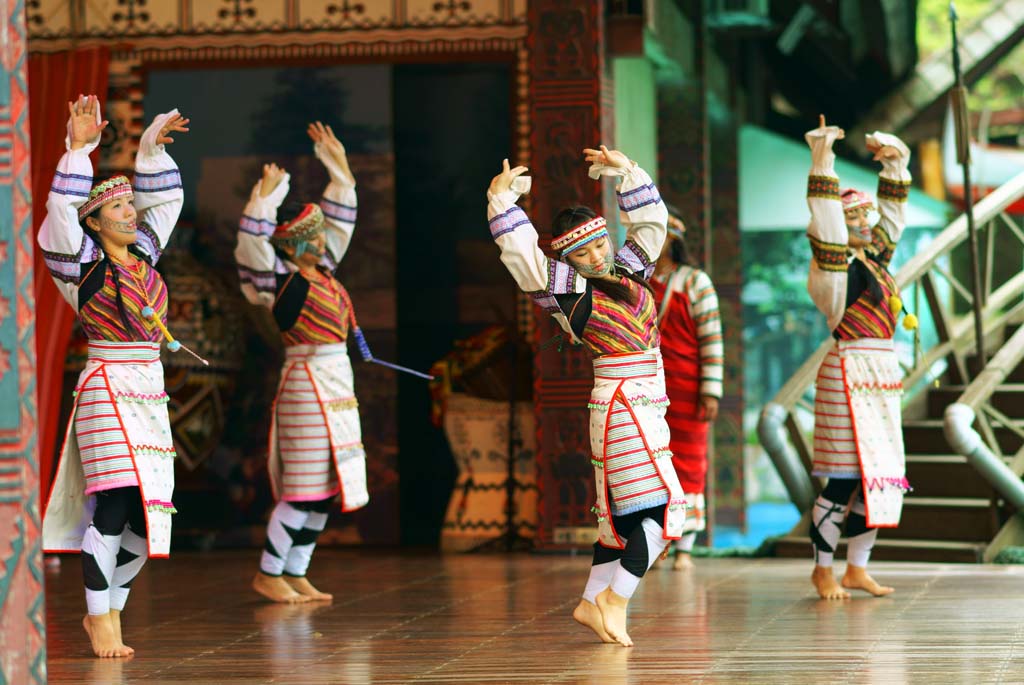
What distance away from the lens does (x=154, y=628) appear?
18.6 feet

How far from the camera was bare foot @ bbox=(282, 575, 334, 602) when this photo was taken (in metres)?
6.34

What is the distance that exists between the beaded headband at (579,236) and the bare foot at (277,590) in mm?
1994

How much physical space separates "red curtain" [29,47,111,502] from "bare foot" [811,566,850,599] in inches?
153

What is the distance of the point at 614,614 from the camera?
16.4 ft

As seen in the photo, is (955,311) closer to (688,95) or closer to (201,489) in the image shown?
(688,95)

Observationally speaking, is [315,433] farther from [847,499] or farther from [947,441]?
[947,441]

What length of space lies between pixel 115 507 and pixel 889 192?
3154mm

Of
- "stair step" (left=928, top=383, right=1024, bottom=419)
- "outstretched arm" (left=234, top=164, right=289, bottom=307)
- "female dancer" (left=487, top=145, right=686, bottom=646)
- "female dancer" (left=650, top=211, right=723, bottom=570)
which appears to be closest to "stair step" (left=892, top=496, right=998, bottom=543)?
"stair step" (left=928, top=383, right=1024, bottom=419)

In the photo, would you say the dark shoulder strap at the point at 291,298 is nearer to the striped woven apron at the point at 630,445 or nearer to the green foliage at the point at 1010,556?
the striped woven apron at the point at 630,445

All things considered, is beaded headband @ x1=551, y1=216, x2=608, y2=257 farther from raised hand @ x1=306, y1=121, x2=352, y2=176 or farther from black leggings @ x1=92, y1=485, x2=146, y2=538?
raised hand @ x1=306, y1=121, x2=352, y2=176

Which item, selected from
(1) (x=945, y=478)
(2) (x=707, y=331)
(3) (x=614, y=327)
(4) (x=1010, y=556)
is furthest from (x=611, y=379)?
(1) (x=945, y=478)

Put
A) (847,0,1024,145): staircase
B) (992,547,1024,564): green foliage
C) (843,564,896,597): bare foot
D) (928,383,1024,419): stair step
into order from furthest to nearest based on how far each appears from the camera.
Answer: (847,0,1024,145): staircase
(928,383,1024,419): stair step
(992,547,1024,564): green foliage
(843,564,896,597): bare foot

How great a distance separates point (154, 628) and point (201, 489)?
2768mm

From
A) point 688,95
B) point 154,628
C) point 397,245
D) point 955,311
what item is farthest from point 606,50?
point 955,311
